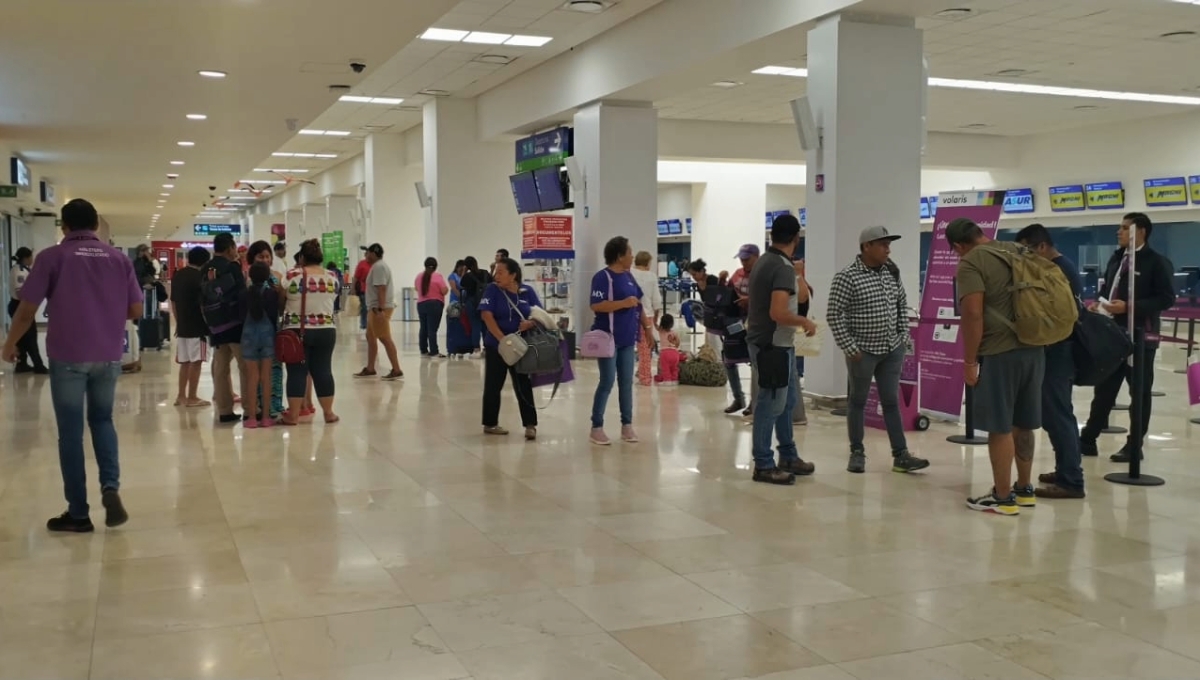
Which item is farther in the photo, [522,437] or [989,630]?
[522,437]

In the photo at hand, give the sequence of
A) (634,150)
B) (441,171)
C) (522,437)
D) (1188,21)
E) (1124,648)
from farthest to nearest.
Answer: (441,171) → (634,150) → (1188,21) → (522,437) → (1124,648)

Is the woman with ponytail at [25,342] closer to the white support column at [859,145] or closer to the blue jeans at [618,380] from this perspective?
the blue jeans at [618,380]

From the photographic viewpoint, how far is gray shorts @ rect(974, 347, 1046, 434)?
5570mm

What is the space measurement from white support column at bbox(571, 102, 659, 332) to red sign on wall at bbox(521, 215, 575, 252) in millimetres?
721

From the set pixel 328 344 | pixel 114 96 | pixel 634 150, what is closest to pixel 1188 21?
pixel 634 150

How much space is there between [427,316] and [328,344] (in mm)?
7051

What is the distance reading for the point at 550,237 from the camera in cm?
1562

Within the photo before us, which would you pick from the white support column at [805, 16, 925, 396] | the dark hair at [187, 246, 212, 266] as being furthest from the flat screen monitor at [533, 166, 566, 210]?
the dark hair at [187, 246, 212, 266]

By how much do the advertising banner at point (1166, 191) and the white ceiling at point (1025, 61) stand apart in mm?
1290

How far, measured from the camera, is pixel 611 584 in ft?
14.7

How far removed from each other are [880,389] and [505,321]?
287cm

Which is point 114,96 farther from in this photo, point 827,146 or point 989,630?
point 989,630

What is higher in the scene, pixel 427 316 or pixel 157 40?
pixel 157 40

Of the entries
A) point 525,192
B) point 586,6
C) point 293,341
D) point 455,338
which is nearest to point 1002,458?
point 293,341
